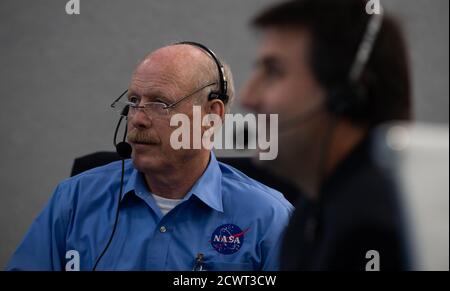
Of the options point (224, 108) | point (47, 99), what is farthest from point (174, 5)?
point (47, 99)

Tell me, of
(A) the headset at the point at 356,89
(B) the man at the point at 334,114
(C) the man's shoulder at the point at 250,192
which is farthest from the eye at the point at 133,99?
(A) the headset at the point at 356,89

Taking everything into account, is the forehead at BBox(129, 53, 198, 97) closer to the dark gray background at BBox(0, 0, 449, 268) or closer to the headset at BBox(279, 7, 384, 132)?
the dark gray background at BBox(0, 0, 449, 268)

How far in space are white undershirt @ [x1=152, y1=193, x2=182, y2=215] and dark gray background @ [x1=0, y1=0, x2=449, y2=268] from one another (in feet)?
1.02

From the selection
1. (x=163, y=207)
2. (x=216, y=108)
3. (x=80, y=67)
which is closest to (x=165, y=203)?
(x=163, y=207)

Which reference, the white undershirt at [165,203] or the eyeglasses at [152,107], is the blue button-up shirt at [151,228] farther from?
the eyeglasses at [152,107]

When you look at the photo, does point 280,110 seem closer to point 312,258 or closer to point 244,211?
point 312,258

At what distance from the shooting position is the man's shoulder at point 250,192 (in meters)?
1.13

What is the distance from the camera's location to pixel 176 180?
1.17 m

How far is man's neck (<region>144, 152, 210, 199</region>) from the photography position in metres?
1.16

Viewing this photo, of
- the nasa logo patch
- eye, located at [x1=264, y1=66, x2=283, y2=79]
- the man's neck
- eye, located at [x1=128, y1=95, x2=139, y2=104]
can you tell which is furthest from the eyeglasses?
eye, located at [x1=264, y1=66, x2=283, y2=79]

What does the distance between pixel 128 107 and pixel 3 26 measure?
1.43ft

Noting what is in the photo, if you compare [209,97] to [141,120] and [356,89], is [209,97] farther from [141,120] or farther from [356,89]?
[356,89]

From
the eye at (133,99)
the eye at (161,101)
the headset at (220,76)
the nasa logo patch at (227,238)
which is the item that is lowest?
the nasa logo patch at (227,238)

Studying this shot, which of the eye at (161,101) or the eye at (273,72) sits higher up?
the eye at (161,101)
